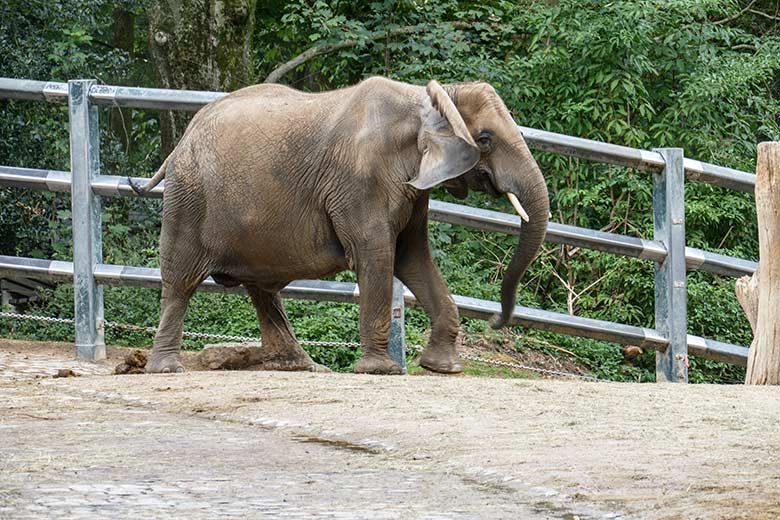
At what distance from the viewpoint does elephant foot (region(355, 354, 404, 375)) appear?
8.51 meters

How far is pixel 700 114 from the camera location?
14.1 metres

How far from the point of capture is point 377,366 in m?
8.52

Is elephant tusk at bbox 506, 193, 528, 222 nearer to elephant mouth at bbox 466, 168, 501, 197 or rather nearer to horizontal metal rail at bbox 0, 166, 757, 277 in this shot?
elephant mouth at bbox 466, 168, 501, 197

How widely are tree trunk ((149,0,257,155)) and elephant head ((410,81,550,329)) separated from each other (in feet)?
18.8

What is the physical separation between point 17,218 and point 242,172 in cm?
457

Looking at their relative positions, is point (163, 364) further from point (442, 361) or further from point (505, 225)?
point (505, 225)

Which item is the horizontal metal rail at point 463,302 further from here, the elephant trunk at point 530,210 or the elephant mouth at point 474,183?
the elephant mouth at point 474,183

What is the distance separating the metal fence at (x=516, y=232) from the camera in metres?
9.33

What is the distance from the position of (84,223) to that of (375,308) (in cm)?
204

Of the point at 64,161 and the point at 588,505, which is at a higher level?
the point at 64,161

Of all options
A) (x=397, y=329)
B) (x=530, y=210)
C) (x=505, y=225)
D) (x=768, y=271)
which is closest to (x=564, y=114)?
(x=505, y=225)

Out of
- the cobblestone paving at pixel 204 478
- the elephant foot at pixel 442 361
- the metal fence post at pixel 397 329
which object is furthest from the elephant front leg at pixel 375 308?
the cobblestone paving at pixel 204 478

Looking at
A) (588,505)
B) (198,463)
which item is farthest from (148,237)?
(588,505)

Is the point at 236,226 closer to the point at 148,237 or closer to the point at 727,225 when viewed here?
the point at 148,237
